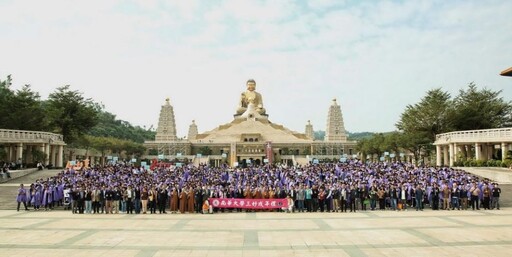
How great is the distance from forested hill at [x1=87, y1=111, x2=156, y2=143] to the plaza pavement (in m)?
77.8

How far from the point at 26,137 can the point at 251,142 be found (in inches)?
1372

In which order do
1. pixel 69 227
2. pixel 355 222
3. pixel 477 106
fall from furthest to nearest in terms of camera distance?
pixel 477 106 → pixel 355 222 → pixel 69 227

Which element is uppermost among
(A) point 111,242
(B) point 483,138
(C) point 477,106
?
(C) point 477,106

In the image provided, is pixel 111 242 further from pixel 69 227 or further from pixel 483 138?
pixel 483 138

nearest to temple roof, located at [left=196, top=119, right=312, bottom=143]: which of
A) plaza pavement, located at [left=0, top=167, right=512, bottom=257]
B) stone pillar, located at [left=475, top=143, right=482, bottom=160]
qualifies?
stone pillar, located at [left=475, top=143, right=482, bottom=160]

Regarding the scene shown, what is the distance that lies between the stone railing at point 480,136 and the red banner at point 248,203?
23.9 m

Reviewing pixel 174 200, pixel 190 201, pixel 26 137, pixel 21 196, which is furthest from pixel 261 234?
pixel 26 137

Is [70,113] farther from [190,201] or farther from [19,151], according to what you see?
[190,201]

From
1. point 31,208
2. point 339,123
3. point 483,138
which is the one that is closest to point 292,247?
point 31,208

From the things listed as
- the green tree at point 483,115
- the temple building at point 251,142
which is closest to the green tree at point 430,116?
the green tree at point 483,115

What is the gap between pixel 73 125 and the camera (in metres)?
51.2

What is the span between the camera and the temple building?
64.8m

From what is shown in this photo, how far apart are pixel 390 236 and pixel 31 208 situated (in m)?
17.8

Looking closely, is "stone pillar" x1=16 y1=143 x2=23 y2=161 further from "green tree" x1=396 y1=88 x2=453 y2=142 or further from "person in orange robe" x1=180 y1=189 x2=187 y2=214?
"green tree" x1=396 y1=88 x2=453 y2=142
